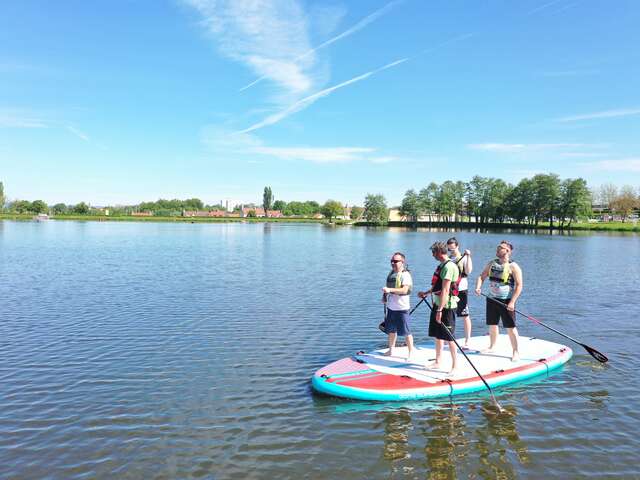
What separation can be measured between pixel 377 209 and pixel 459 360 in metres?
149

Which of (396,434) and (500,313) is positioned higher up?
(500,313)

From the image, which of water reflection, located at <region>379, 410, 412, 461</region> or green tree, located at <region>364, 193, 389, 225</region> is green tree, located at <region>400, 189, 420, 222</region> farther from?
water reflection, located at <region>379, 410, 412, 461</region>

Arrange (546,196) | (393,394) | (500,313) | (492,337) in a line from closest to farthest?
(393,394) → (500,313) → (492,337) → (546,196)

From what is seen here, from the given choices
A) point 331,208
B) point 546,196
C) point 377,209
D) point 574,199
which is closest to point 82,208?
point 331,208

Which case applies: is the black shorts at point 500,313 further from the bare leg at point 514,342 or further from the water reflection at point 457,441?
the water reflection at point 457,441

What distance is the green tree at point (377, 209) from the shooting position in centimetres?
15675

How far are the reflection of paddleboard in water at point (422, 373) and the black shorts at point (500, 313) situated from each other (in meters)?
0.90

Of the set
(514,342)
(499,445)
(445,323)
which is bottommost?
(499,445)

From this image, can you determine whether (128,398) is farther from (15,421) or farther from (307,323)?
(307,323)

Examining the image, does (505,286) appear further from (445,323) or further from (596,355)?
(596,355)

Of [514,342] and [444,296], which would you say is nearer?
[444,296]

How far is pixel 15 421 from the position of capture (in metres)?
7.61

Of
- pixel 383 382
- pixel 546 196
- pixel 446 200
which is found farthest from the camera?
pixel 446 200

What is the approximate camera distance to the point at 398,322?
9445 mm
